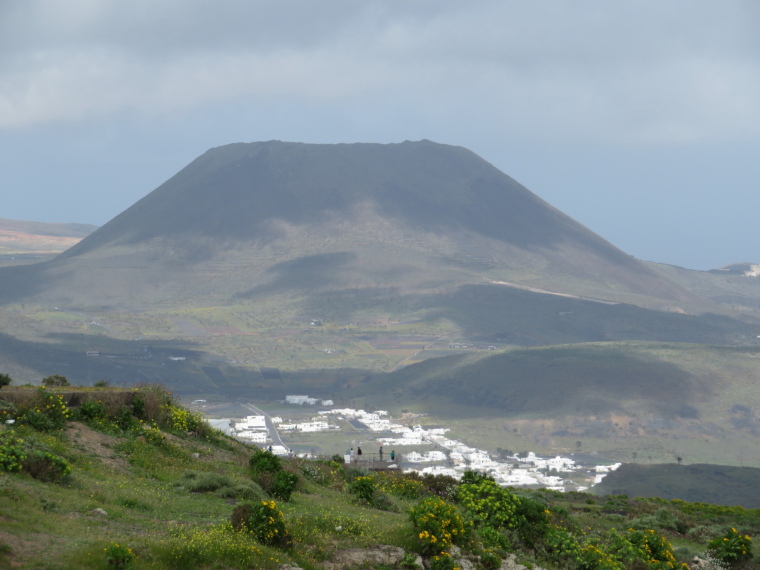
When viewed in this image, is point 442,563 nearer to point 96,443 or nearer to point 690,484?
point 96,443

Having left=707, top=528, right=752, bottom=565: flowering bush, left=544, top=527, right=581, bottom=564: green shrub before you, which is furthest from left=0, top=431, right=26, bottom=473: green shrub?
left=707, top=528, right=752, bottom=565: flowering bush

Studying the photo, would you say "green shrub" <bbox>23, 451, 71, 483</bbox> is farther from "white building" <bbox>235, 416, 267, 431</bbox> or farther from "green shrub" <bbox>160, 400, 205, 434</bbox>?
"white building" <bbox>235, 416, 267, 431</bbox>

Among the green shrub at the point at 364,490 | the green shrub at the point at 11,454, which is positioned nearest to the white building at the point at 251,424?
the green shrub at the point at 364,490

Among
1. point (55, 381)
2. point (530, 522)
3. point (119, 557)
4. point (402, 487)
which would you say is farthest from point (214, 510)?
point (55, 381)

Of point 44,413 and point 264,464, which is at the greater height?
point 44,413

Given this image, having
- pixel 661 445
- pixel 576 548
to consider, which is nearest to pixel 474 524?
pixel 576 548
